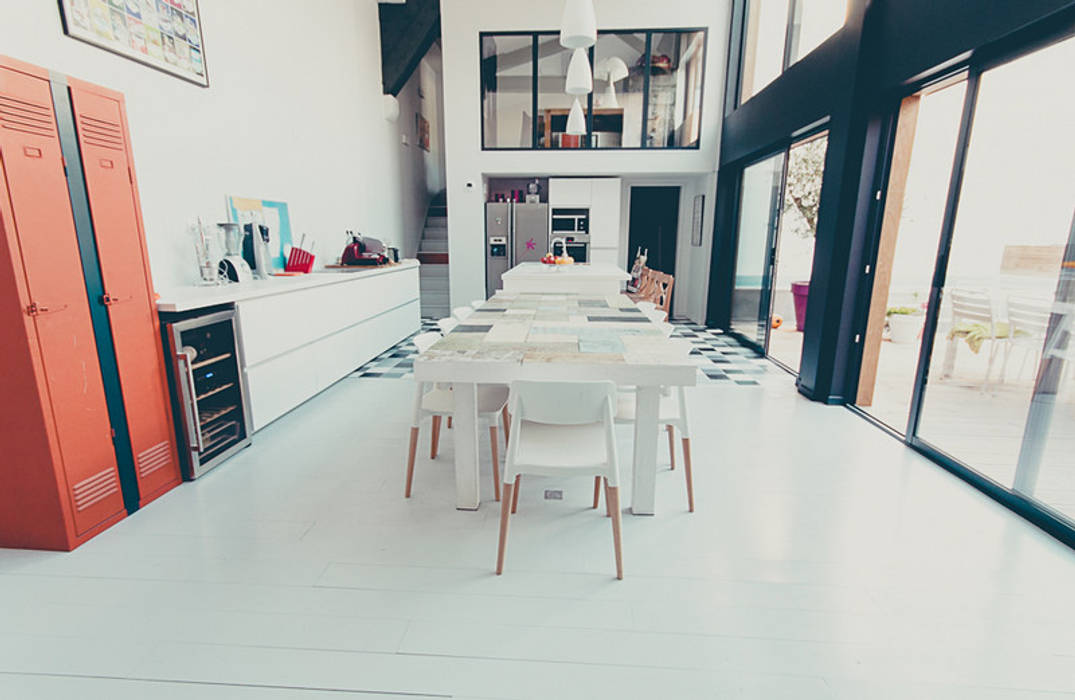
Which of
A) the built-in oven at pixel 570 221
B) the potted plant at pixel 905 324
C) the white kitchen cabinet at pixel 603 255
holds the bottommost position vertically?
the potted plant at pixel 905 324

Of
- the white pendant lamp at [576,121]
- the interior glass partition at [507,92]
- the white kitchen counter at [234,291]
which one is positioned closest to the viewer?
the white kitchen counter at [234,291]

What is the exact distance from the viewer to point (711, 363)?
5051 millimetres

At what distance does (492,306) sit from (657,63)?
215 inches

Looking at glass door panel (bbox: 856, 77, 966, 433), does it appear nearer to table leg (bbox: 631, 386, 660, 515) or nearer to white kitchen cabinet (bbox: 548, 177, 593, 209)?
table leg (bbox: 631, 386, 660, 515)

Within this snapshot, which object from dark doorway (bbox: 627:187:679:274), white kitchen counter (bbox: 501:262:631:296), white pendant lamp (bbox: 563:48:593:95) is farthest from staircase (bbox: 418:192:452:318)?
white pendant lamp (bbox: 563:48:593:95)

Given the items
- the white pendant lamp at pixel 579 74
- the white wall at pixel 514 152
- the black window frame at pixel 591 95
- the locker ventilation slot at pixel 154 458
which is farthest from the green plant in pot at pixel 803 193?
the locker ventilation slot at pixel 154 458

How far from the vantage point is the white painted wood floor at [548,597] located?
1.47 metres

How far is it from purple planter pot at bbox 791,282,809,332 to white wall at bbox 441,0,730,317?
1.19 metres

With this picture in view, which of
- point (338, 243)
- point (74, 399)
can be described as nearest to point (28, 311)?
point (74, 399)

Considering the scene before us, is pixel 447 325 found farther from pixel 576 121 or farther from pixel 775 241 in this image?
pixel 576 121

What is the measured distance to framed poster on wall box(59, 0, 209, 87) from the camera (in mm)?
2426

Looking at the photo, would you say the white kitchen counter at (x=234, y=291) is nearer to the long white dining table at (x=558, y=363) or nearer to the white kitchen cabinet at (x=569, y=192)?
the long white dining table at (x=558, y=363)

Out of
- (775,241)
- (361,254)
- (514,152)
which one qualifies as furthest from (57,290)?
(514,152)

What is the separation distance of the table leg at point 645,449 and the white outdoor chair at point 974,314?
2.03 metres
